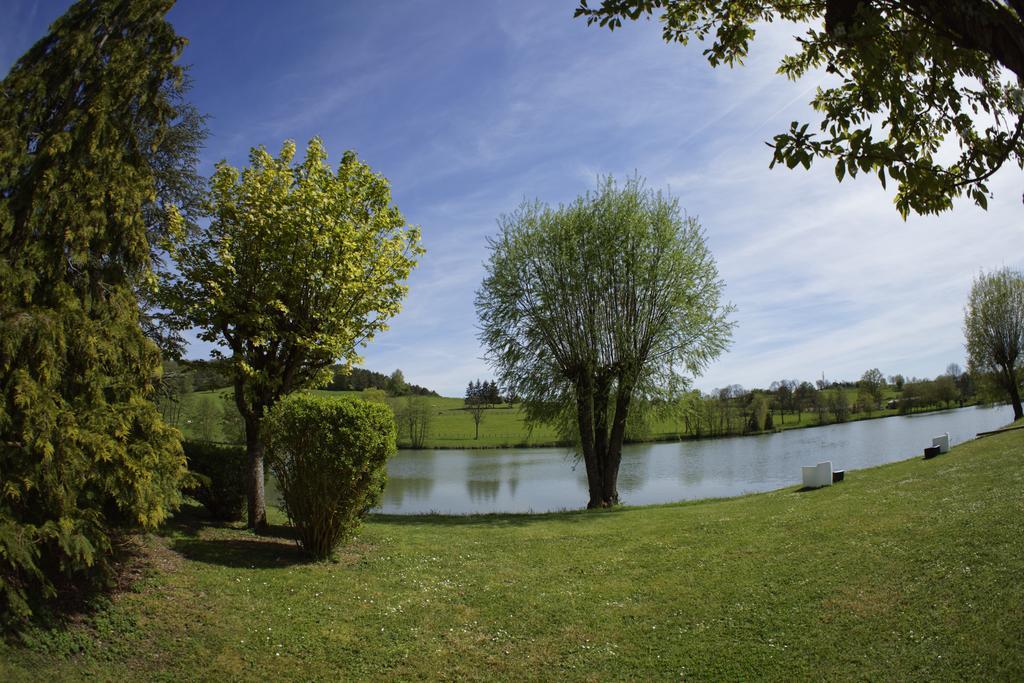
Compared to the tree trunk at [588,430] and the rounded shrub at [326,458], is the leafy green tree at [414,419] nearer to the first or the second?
the tree trunk at [588,430]

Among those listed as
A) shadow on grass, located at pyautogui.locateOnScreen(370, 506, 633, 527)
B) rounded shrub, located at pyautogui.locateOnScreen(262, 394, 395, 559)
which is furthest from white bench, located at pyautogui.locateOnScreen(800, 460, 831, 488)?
rounded shrub, located at pyautogui.locateOnScreen(262, 394, 395, 559)

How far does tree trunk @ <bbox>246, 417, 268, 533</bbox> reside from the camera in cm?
1109

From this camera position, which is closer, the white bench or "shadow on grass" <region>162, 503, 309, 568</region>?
"shadow on grass" <region>162, 503, 309, 568</region>

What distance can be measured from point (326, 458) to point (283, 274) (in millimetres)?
3965

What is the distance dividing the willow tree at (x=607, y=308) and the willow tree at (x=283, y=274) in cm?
864

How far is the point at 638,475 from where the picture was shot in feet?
105

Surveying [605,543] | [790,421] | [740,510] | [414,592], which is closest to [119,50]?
[414,592]

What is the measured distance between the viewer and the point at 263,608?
22.4ft

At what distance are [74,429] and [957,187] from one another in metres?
7.90

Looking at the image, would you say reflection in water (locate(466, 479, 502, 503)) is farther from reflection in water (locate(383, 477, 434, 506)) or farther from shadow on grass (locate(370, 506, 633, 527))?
shadow on grass (locate(370, 506, 633, 527))

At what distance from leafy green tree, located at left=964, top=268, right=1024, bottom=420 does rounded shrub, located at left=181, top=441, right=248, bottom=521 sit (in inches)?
1754

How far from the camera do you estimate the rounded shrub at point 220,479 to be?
11.5m

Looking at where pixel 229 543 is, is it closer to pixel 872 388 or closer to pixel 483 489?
pixel 483 489

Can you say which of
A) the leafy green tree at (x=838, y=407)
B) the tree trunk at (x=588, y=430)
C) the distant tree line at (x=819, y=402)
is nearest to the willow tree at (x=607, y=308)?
the tree trunk at (x=588, y=430)
